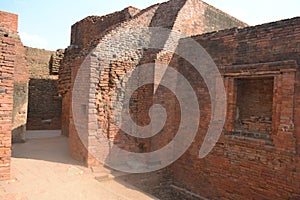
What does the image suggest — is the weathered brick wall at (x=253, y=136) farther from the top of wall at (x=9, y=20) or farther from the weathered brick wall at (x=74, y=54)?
the top of wall at (x=9, y=20)

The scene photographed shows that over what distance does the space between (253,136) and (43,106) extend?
11071mm

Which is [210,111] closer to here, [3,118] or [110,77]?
[110,77]

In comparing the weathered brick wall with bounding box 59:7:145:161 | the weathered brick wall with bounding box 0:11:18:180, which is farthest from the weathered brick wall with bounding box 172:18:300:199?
the weathered brick wall with bounding box 0:11:18:180

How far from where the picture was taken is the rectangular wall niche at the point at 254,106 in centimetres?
577

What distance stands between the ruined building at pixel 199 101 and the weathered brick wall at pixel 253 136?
21 millimetres

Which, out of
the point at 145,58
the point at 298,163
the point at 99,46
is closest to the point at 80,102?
the point at 99,46

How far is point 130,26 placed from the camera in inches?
291

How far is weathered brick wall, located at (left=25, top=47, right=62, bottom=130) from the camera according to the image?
13211 millimetres

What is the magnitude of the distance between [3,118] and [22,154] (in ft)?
9.09

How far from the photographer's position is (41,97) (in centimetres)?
1350

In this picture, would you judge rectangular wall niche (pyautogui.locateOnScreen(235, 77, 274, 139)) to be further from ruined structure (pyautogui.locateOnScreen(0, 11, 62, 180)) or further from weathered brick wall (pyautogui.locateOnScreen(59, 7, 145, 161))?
ruined structure (pyautogui.locateOnScreen(0, 11, 62, 180))

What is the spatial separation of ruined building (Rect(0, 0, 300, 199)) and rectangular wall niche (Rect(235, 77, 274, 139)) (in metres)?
0.02

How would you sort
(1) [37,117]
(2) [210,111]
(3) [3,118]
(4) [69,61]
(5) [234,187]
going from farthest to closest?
(1) [37,117], (4) [69,61], (2) [210,111], (5) [234,187], (3) [3,118]

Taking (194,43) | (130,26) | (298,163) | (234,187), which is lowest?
(234,187)
